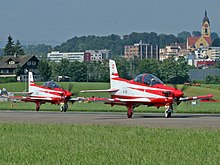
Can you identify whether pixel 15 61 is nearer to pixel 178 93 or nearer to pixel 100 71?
pixel 100 71

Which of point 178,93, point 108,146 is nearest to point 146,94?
point 178,93

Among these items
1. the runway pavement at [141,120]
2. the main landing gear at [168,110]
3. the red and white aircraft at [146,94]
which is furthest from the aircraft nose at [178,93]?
the runway pavement at [141,120]

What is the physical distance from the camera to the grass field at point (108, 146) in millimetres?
17031

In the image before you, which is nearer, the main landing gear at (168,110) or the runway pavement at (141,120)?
the runway pavement at (141,120)

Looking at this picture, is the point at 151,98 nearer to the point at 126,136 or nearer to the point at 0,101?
the point at 126,136

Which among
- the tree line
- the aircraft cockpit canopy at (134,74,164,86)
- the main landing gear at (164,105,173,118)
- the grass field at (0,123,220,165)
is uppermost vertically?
the aircraft cockpit canopy at (134,74,164,86)

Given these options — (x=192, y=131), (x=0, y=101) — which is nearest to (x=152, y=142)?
(x=192, y=131)

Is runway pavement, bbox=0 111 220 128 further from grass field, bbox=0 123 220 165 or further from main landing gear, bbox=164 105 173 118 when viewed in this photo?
grass field, bbox=0 123 220 165

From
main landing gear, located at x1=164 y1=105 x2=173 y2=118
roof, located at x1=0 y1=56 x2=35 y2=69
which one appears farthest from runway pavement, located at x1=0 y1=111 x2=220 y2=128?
roof, located at x1=0 y1=56 x2=35 y2=69

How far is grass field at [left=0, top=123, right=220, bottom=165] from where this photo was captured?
17.0 metres

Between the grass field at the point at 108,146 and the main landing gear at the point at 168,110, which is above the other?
the grass field at the point at 108,146

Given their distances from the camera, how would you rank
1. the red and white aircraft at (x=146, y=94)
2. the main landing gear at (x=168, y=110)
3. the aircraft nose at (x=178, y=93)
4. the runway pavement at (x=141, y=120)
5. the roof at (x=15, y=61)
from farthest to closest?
1. the roof at (x=15, y=61)
2. the main landing gear at (x=168, y=110)
3. the red and white aircraft at (x=146, y=94)
4. the aircraft nose at (x=178, y=93)
5. the runway pavement at (x=141, y=120)

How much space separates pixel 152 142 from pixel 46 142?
3.23 metres

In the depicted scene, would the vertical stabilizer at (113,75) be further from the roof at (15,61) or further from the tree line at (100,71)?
the roof at (15,61)
